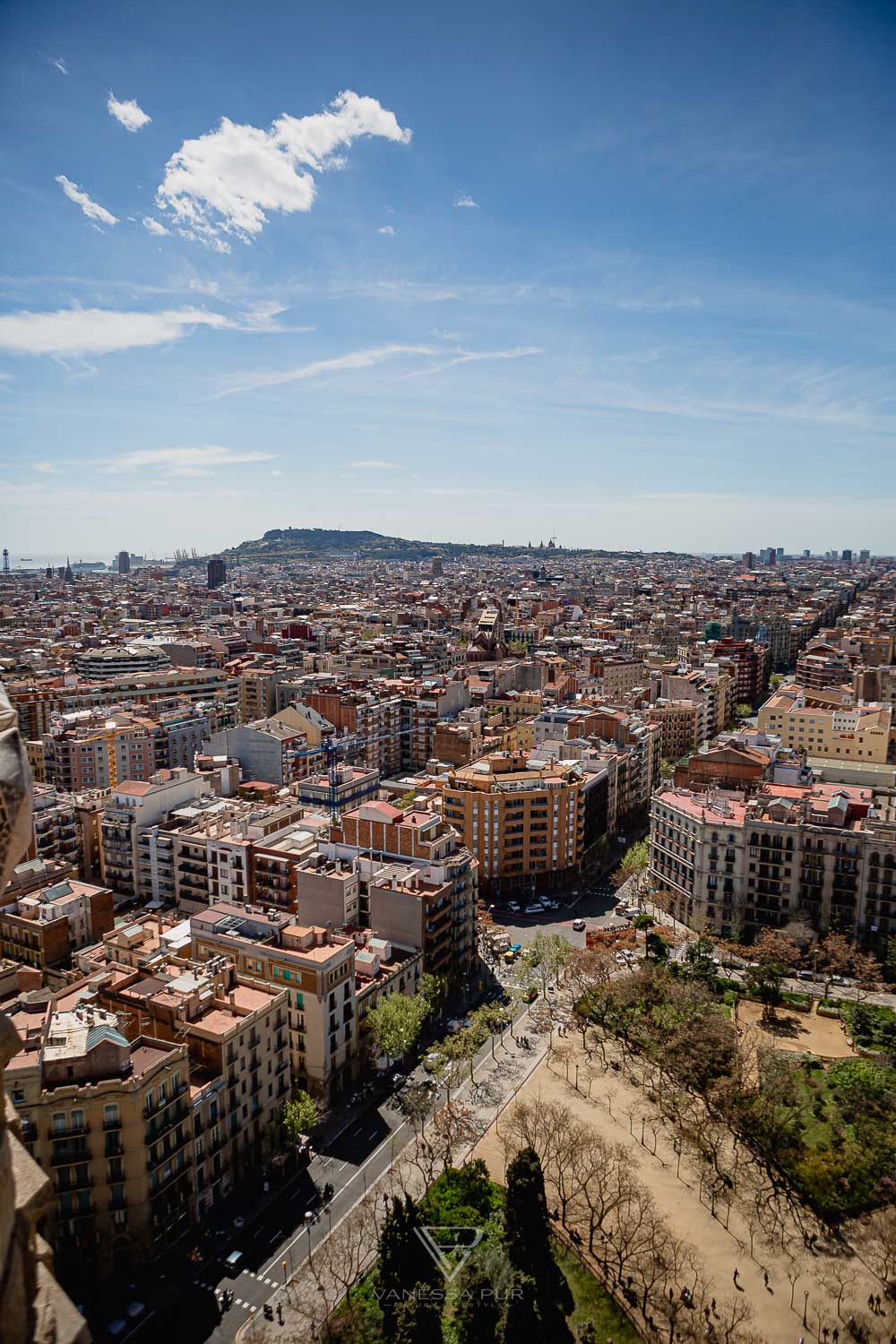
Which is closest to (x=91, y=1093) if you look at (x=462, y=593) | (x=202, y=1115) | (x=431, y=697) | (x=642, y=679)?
(x=202, y=1115)

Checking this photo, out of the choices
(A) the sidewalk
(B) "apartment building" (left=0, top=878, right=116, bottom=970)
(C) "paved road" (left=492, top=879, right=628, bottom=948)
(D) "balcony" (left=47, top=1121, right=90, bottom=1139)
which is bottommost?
(C) "paved road" (left=492, top=879, right=628, bottom=948)

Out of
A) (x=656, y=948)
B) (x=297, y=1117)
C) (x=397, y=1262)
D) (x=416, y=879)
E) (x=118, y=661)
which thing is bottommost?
(x=656, y=948)

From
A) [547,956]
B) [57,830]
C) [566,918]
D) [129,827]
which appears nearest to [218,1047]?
[547,956]

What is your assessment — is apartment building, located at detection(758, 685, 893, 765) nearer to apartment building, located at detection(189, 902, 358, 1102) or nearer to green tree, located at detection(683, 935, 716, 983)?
green tree, located at detection(683, 935, 716, 983)

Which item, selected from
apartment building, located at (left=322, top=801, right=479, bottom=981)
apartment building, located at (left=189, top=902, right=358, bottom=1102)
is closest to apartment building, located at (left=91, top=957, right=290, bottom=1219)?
apartment building, located at (left=189, top=902, right=358, bottom=1102)

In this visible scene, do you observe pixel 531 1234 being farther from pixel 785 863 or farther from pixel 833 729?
pixel 833 729

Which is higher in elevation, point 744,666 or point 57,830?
point 744,666

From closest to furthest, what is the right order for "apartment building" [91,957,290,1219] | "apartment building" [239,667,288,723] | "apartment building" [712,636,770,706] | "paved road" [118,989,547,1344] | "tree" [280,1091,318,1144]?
"paved road" [118,989,547,1344] → "apartment building" [91,957,290,1219] → "tree" [280,1091,318,1144] → "apartment building" [239,667,288,723] → "apartment building" [712,636,770,706]

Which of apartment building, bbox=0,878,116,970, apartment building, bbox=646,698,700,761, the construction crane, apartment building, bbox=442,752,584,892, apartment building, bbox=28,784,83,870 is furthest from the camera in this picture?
apartment building, bbox=646,698,700,761
